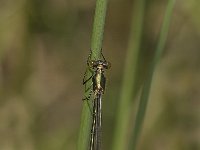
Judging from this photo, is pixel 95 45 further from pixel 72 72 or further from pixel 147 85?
pixel 72 72

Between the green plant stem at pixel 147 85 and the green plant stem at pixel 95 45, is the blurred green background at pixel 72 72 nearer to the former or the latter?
the green plant stem at pixel 147 85

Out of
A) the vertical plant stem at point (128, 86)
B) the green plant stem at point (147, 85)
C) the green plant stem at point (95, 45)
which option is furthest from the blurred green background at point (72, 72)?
the green plant stem at point (95, 45)

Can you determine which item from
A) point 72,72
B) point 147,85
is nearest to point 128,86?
point 147,85

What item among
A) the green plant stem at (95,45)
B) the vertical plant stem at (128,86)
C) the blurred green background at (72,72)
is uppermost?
the blurred green background at (72,72)

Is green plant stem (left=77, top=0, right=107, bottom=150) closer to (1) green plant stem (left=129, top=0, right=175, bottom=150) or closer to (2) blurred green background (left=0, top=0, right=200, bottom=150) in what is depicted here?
(1) green plant stem (left=129, top=0, right=175, bottom=150)

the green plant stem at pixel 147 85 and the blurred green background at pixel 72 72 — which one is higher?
the blurred green background at pixel 72 72

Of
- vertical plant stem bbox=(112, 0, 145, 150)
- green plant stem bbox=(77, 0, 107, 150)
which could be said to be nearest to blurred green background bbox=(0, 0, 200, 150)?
vertical plant stem bbox=(112, 0, 145, 150)

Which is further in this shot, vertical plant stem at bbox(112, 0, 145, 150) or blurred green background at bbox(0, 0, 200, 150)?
blurred green background at bbox(0, 0, 200, 150)

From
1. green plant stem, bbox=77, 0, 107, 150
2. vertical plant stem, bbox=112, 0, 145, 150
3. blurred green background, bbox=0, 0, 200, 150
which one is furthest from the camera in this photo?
blurred green background, bbox=0, 0, 200, 150
